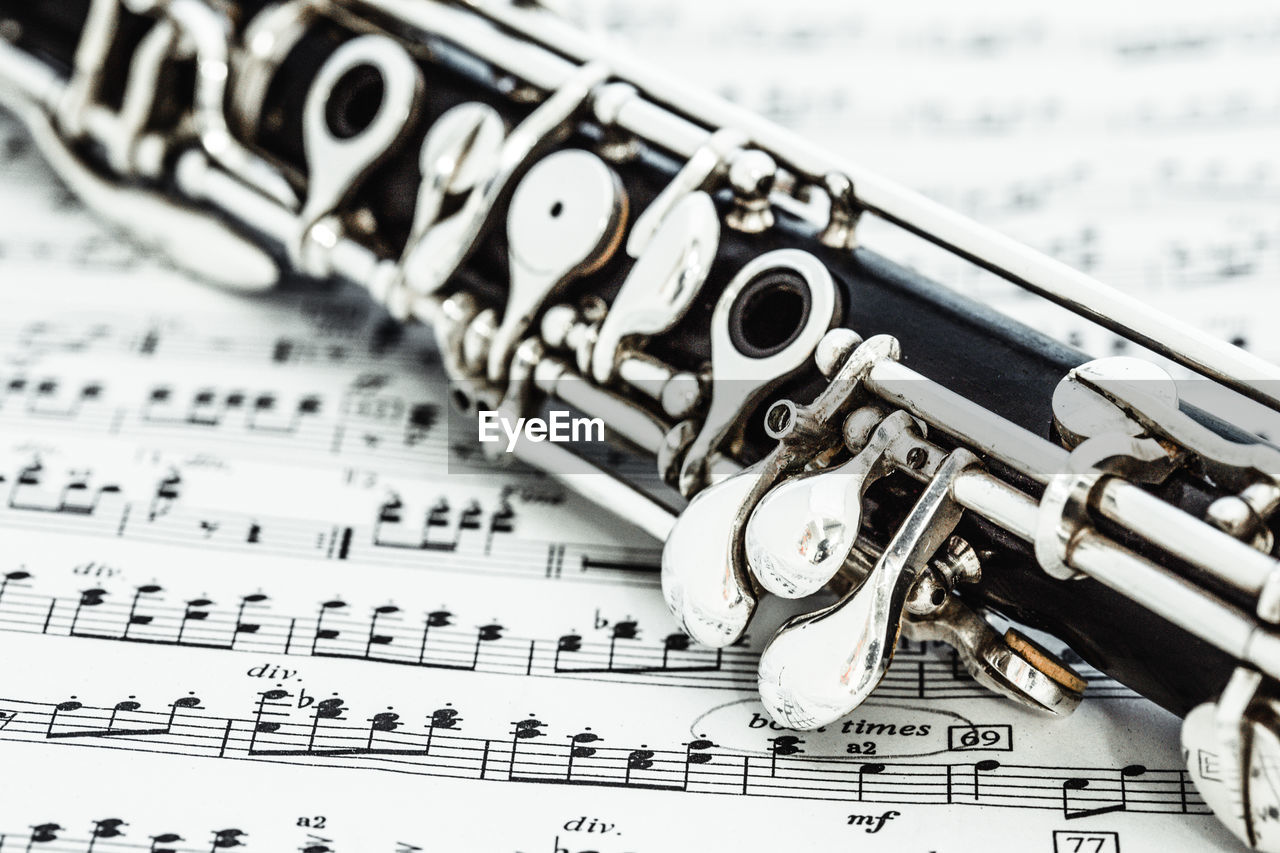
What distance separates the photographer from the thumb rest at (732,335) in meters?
0.72

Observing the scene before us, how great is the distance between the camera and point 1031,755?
84 centimetres

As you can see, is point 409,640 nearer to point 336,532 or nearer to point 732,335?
point 336,532

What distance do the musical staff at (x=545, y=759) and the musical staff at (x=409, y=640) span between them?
0.05 m

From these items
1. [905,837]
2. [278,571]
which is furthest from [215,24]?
[905,837]

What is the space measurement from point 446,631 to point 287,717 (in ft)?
0.43

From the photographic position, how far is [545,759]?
2.78 ft

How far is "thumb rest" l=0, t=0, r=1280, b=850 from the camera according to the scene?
721mm

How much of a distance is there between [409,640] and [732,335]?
330mm

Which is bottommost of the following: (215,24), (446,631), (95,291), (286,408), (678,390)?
(446,631)

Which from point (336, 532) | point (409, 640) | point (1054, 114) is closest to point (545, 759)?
point (409, 640)

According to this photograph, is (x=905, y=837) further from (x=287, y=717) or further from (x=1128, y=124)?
(x=1128, y=124)

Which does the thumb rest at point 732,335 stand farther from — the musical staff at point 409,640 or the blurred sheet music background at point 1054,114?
the blurred sheet music background at point 1054,114

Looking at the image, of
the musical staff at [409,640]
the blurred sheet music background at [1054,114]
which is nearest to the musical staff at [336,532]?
the musical staff at [409,640]

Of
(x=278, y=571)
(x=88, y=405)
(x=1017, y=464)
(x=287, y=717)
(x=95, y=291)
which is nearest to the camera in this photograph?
(x=1017, y=464)
